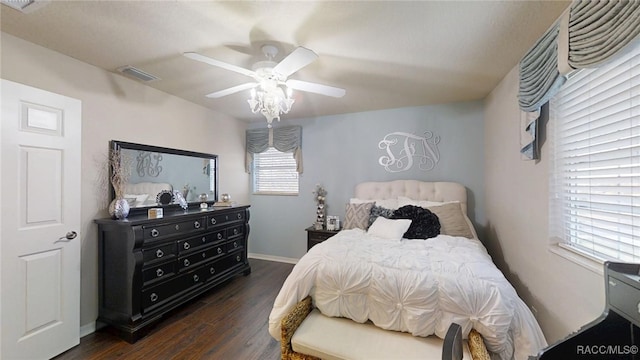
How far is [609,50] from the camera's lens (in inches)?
43.1

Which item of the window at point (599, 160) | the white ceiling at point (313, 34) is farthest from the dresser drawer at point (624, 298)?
the white ceiling at point (313, 34)

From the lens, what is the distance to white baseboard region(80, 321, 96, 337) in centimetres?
220

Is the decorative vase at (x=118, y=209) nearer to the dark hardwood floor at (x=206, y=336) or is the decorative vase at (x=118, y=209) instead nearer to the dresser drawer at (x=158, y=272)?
the dresser drawer at (x=158, y=272)

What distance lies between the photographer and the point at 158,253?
2.38 metres

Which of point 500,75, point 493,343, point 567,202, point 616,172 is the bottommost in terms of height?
point 493,343

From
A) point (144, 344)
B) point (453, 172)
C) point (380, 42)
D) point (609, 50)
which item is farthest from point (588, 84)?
point (144, 344)

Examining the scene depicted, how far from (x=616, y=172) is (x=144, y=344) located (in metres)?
3.45

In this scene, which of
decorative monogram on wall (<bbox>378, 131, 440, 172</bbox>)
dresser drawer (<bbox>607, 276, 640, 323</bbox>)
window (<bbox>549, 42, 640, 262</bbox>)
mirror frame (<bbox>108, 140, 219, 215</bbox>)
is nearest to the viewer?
dresser drawer (<bbox>607, 276, 640, 323</bbox>)

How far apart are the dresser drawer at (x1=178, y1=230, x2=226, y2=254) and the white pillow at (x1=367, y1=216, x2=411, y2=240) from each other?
1.90 metres

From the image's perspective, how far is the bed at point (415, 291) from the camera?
4.81ft

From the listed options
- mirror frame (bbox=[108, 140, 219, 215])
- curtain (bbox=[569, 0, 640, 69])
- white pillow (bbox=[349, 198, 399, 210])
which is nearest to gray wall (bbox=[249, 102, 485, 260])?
white pillow (bbox=[349, 198, 399, 210])

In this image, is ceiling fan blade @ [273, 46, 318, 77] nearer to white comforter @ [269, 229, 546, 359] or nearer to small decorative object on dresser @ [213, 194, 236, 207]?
white comforter @ [269, 229, 546, 359]

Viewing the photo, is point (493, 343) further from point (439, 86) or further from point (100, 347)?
point (100, 347)

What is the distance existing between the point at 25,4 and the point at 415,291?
10.0 ft
